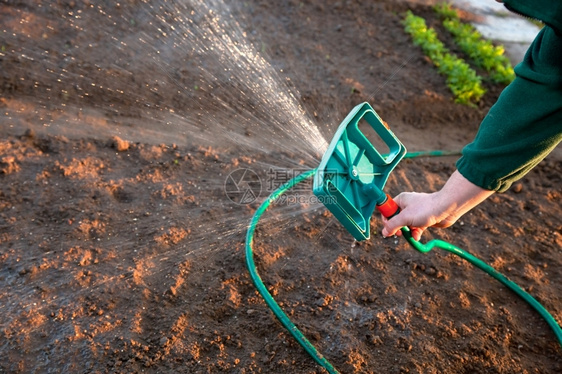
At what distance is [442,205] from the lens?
5.94 feet

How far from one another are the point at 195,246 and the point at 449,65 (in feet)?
9.24

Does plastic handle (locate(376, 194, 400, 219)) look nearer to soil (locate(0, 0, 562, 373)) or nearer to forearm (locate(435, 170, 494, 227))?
forearm (locate(435, 170, 494, 227))

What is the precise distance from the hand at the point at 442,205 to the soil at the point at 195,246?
76 cm

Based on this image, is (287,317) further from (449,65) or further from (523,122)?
(449,65)

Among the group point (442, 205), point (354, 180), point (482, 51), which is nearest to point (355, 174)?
point (354, 180)

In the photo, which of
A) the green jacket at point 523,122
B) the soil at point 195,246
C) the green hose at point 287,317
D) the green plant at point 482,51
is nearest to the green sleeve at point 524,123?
the green jacket at point 523,122

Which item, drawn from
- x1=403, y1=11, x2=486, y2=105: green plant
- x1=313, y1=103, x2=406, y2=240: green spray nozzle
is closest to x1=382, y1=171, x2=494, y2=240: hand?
x1=313, y1=103, x2=406, y2=240: green spray nozzle

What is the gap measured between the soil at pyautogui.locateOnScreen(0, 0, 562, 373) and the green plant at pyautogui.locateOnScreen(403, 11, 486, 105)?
32 centimetres

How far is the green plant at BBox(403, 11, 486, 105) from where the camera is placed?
4.36 m

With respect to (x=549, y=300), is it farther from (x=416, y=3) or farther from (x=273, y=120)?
(x=416, y=3)

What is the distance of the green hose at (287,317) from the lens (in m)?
2.30

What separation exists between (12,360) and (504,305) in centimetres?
228

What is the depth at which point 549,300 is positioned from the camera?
2.84 meters

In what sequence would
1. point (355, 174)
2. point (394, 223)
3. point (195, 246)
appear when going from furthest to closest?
1. point (195, 246)
2. point (355, 174)
3. point (394, 223)
